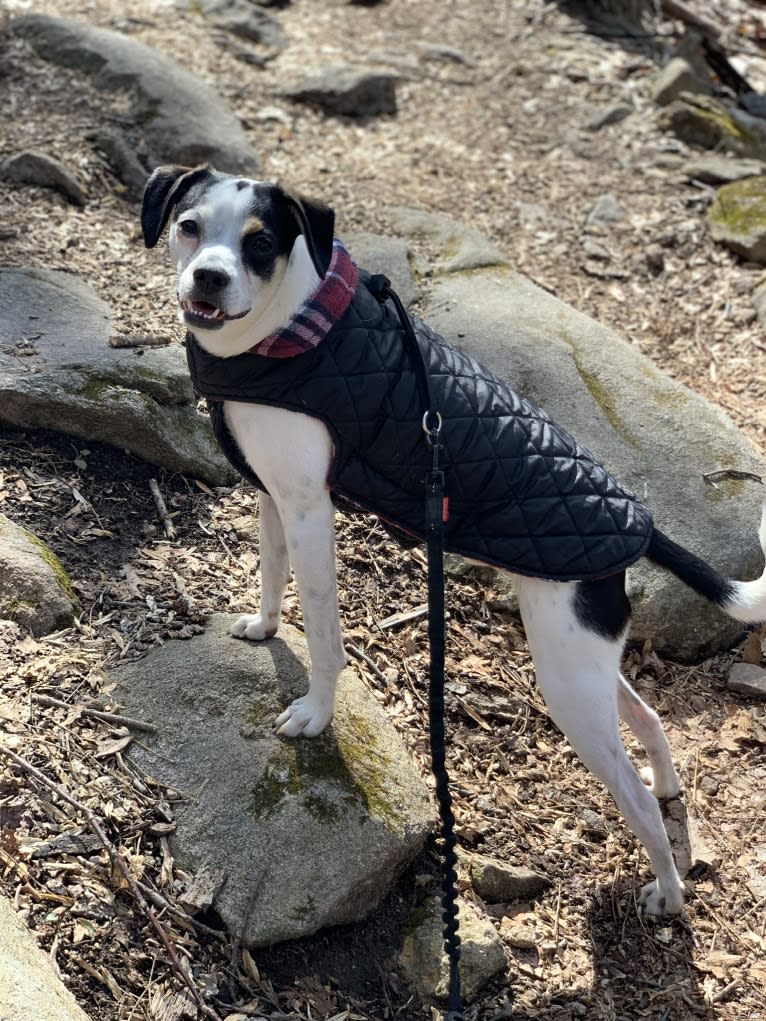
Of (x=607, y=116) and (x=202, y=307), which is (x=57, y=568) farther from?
(x=607, y=116)

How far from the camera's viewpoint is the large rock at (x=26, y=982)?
235 cm

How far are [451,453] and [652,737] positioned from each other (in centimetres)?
145

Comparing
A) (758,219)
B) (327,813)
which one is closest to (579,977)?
(327,813)

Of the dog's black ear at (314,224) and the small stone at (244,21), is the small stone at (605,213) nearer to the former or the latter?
the small stone at (244,21)

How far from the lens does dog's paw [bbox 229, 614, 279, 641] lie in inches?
153

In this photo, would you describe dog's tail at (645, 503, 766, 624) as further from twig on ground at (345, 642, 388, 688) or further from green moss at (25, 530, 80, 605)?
Answer: green moss at (25, 530, 80, 605)

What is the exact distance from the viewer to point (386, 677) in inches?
169

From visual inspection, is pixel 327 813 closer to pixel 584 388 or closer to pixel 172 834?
pixel 172 834

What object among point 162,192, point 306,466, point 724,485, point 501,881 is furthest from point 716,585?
point 162,192

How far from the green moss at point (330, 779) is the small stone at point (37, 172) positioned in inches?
162

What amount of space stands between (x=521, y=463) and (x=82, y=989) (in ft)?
6.71

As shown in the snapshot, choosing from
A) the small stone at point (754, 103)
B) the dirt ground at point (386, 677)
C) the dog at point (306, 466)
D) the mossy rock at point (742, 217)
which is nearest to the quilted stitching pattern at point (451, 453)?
the dog at point (306, 466)

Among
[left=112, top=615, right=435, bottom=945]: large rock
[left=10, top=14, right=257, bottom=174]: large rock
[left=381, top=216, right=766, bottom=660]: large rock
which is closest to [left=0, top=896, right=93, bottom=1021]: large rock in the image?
[left=112, top=615, right=435, bottom=945]: large rock

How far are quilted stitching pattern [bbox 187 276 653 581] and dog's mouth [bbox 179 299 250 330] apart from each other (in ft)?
0.60
